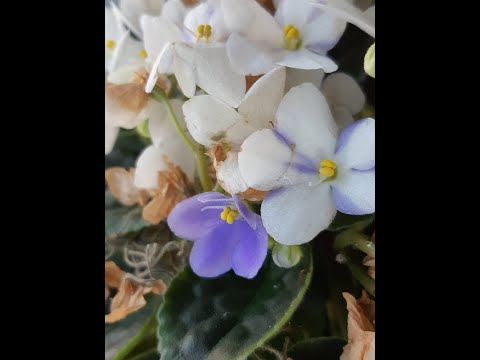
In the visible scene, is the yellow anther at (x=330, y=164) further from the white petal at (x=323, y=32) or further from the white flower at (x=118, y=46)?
the white flower at (x=118, y=46)

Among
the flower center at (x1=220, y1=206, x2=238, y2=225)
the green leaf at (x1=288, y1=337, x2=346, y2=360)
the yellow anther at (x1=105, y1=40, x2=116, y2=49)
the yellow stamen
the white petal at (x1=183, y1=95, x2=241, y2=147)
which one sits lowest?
the green leaf at (x1=288, y1=337, x2=346, y2=360)

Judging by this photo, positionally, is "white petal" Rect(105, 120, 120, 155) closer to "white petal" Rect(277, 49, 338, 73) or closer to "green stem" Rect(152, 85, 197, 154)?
"green stem" Rect(152, 85, 197, 154)

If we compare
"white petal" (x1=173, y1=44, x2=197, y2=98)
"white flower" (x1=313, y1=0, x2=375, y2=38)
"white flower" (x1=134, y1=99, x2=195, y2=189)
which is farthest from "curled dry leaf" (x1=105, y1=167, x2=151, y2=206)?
"white flower" (x1=313, y1=0, x2=375, y2=38)

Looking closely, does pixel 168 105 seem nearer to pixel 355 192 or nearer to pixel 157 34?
pixel 157 34

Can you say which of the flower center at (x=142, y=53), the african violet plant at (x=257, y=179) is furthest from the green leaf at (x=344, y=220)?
the flower center at (x=142, y=53)

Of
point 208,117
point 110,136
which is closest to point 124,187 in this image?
point 110,136
